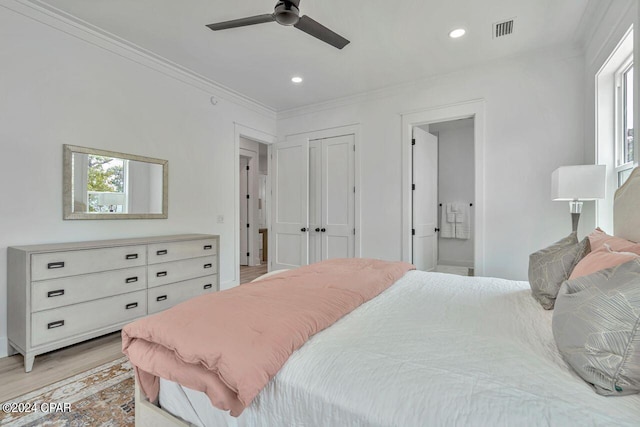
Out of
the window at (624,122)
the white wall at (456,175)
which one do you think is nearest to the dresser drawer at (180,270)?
the window at (624,122)

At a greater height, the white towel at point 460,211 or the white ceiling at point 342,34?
the white ceiling at point 342,34

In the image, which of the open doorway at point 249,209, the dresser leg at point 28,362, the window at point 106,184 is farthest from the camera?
the open doorway at point 249,209

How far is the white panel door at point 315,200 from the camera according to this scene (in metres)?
4.55

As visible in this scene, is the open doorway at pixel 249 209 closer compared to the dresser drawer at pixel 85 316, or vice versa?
the dresser drawer at pixel 85 316

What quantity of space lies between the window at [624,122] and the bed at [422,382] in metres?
1.77

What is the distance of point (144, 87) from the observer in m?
3.16

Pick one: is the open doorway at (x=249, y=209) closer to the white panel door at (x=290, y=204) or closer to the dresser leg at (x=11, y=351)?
the white panel door at (x=290, y=204)

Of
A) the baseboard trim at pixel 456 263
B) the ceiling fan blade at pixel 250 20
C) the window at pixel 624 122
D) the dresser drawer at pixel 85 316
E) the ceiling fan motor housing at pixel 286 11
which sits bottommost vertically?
the baseboard trim at pixel 456 263

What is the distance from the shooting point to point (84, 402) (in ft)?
5.69

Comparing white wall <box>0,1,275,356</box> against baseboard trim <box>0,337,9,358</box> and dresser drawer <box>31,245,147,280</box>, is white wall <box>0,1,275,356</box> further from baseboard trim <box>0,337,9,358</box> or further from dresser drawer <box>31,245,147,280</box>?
dresser drawer <box>31,245,147,280</box>

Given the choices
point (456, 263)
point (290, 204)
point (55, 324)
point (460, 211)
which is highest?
point (290, 204)

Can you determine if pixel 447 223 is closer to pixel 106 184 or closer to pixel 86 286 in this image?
pixel 106 184

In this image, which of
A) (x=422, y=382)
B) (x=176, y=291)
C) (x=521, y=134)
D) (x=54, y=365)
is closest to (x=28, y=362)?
(x=54, y=365)

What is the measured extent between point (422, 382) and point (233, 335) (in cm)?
63
